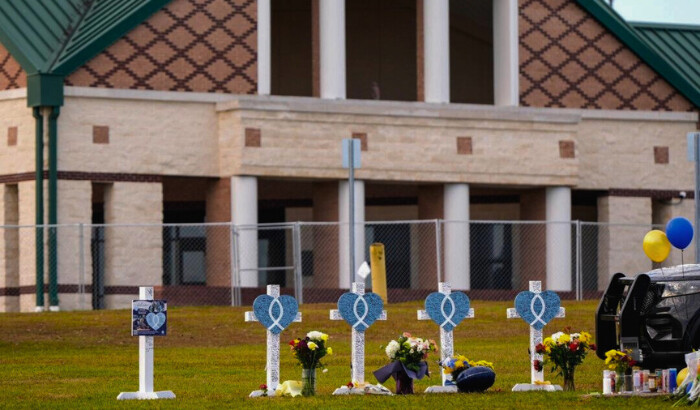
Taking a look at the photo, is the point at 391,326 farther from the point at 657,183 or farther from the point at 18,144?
the point at 657,183

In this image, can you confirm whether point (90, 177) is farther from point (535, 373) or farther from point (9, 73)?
point (535, 373)

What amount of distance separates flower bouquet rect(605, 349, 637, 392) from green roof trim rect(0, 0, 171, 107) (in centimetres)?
2132

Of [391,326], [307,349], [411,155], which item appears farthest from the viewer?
[411,155]

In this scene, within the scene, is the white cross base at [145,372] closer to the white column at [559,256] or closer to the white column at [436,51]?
the white column at [436,51]

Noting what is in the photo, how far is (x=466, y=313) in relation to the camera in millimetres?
20125

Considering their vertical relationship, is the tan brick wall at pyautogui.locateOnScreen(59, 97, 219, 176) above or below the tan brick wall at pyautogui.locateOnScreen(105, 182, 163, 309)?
above

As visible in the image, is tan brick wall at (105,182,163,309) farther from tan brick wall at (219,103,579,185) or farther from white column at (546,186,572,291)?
white column at (546,186,572,291)

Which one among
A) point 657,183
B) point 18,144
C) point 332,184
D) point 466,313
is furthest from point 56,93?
point 466,313

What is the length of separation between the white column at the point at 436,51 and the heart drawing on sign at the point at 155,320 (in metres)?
23.4

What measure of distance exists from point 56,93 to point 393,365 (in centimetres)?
2026


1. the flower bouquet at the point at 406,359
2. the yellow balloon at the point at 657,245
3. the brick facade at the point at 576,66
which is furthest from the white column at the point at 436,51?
the flower bouquet at the point at 406,359

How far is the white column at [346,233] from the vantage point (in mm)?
40062

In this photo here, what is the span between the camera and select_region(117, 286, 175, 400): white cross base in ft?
63.5

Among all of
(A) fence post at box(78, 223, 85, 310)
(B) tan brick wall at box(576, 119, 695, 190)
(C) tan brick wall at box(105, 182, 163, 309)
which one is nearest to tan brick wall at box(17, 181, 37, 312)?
(A) fence post at box(78, 223, 85, 310)
